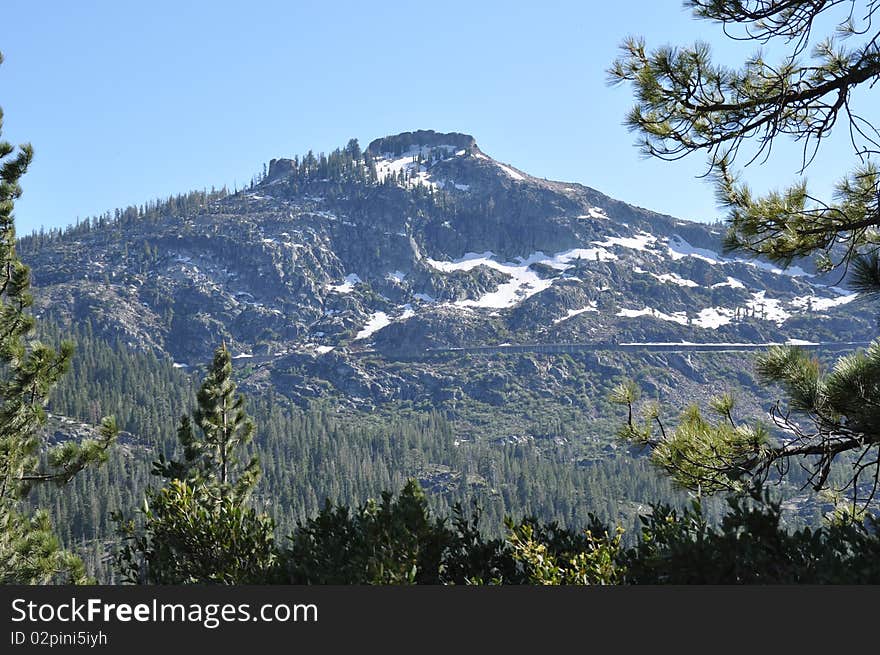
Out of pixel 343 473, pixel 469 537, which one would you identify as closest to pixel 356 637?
pixel 469 537

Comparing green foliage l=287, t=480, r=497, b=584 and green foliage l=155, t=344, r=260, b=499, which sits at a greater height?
green foliage l=155, t=344, r=260, b=499

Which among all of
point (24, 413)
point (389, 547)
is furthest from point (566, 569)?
point (24, 413)

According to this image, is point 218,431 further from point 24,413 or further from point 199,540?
point 199,540

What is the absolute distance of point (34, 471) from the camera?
16859 millimetres

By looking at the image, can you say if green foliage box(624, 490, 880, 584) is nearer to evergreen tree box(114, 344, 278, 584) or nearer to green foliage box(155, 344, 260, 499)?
evergreen tree box(114, 344, 278, 584)

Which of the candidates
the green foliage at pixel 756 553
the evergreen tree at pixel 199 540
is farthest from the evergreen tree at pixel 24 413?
the green foliage at pixel 756 553

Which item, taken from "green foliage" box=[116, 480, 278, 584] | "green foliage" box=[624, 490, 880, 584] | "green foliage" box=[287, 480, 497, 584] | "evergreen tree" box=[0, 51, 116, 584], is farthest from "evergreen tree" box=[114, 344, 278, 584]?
"evergreen tree" box=[0, 51, 116, 584]

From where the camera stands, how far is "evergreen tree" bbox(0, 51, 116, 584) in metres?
13.8

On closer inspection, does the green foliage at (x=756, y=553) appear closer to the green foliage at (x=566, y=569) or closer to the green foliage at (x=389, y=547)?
the green foliage at (x=566, y=569)

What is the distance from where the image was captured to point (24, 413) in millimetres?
14312

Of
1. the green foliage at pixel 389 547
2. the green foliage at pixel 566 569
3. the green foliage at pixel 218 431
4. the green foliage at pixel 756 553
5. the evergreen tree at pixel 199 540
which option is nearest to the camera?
the green foliage at pixel 756 553

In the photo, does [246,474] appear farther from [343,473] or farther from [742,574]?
[343,473]

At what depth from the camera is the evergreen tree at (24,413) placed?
45.3ft

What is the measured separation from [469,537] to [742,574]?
2.98 metres
